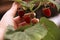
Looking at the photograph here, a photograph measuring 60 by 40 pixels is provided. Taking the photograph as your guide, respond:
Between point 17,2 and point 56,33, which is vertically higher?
point 17,2

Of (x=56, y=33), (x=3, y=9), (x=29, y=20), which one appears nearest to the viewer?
(x=56, y=33)

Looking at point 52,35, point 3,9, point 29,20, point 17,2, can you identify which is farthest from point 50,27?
point 3,9

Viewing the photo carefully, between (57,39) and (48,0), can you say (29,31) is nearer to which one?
Answer: (57,39)

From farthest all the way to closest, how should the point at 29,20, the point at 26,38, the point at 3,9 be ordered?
the point at 3,9 → the point at 29,20 → the point at 26,38

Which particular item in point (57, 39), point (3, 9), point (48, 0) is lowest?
point (3, 9)

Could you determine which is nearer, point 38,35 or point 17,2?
point 38,35

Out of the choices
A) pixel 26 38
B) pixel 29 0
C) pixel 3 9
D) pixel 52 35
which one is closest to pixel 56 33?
pixel 52 35
